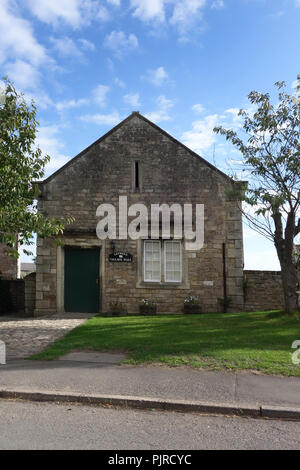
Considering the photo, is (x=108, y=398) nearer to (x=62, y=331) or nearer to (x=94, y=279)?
(x=62, y=331)

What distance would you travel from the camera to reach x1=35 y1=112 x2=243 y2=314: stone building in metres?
14.0

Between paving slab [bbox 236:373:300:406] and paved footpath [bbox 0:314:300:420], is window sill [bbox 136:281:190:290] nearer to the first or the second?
paved footpath [bbox 0:314:300:420]

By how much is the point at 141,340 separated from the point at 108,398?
3.47m

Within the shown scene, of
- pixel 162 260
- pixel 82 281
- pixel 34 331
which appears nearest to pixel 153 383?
pixel 34 331

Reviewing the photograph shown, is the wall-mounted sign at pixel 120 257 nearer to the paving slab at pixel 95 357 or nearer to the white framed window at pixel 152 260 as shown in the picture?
the white framed window at pixel 152 260

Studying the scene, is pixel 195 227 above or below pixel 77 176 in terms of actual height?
below

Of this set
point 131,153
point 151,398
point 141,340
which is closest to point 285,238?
point 141,340

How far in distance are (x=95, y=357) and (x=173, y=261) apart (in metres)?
7.52

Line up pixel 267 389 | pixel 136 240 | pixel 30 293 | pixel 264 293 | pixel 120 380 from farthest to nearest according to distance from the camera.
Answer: pixel 30 293
pixel 136 240
pixel 264 293
pixel 120 380
pixel 267 389

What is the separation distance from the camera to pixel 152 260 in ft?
47.1

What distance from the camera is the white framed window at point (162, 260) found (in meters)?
14.2

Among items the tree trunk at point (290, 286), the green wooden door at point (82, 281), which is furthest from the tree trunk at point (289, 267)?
the green wooden door at point (82, 281)

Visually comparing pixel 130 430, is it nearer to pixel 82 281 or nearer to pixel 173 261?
pixel 173 261
